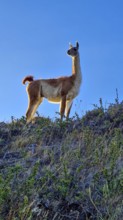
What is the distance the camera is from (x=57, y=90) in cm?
1320

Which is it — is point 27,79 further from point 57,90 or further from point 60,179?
point 60,179

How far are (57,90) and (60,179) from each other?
320 inches

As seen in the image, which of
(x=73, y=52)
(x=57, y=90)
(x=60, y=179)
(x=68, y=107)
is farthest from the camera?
(x=73, y=52)

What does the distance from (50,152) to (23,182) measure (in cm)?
186

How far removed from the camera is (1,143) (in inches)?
318

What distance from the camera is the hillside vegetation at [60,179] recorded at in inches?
182

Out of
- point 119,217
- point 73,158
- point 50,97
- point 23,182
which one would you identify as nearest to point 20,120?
point 50,97

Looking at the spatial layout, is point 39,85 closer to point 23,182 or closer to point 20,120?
point 20,120

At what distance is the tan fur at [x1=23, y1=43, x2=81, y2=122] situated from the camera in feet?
42.4

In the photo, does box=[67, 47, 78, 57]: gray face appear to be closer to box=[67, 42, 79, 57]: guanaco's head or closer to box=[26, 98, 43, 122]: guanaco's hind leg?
box=[67, 42, 79, 57]: guanaco's head

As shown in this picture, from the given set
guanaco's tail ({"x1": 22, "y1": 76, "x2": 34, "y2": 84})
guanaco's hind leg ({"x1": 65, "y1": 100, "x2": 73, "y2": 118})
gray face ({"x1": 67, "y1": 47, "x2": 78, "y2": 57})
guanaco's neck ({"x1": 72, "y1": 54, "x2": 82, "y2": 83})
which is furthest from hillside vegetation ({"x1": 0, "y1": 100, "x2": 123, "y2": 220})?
gray face ({"x1": 67, "y1": 47, "x2": 78, "y2": 57})

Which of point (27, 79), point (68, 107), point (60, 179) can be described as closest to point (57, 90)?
point (68, 107)

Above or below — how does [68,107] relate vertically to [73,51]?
below

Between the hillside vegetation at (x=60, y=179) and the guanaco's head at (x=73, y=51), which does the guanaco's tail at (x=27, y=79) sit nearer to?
the guanaco's head at (x=73, y=51)
